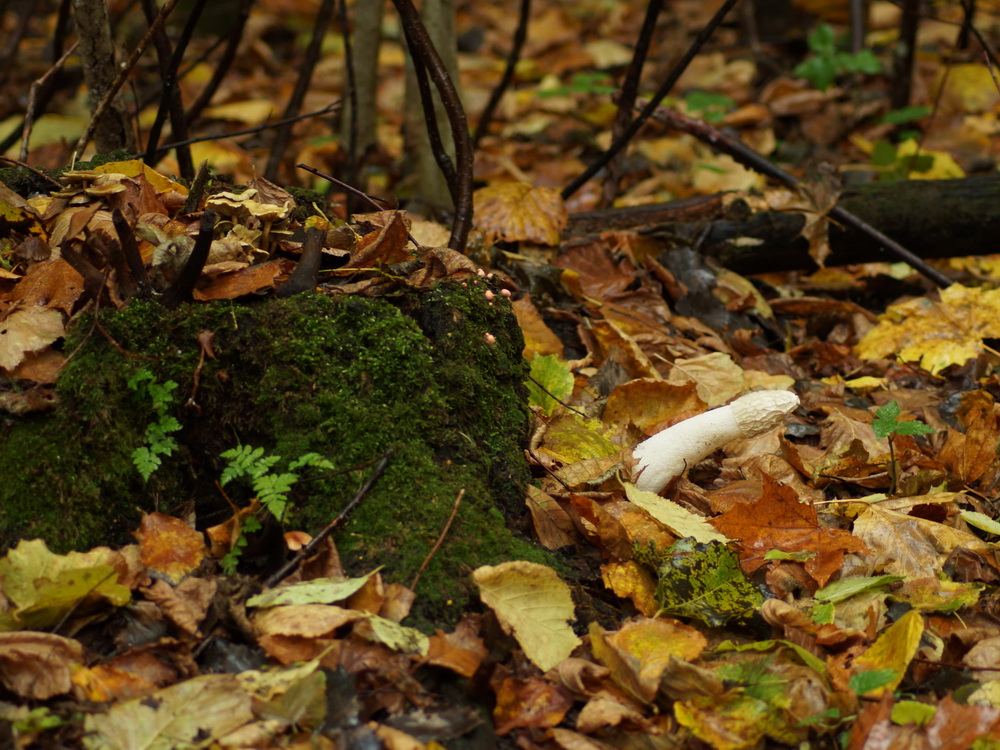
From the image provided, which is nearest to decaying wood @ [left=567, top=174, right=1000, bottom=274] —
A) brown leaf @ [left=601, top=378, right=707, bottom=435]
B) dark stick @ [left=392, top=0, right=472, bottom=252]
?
dark stick @ [left=392, top=0, right=472, bottom=252]

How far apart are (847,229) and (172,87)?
319 centimetres

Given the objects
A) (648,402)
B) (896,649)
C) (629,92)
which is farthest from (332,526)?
(629,92)

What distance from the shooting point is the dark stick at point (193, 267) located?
2.01 meters

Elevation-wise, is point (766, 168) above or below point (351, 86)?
below

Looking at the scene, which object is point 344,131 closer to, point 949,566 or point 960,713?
point 949,566

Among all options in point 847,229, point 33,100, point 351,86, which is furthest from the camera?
point 351,86

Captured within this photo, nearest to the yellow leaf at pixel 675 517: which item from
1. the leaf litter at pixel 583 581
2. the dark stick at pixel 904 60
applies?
the leaf litter at pixel 583 581

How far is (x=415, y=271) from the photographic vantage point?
2477 mm

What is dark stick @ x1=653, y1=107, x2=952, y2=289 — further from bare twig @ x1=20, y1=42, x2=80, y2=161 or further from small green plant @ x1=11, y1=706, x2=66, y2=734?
small green plant @ x1=11, y1=706, x2=66, y2=734

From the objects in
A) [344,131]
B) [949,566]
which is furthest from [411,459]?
[344,131]

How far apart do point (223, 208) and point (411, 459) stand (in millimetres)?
894

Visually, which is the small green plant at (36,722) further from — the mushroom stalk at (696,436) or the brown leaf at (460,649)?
the mushroom stalk at (696,436)

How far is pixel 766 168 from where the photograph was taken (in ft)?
14.8

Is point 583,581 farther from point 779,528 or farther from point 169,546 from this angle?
point 169,546
